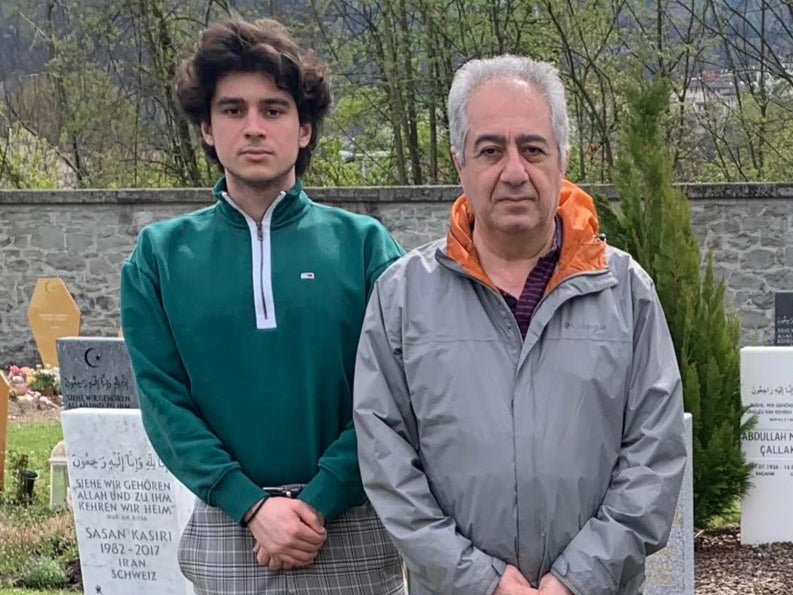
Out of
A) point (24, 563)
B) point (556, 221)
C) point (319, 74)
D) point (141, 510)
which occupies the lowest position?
point (24, 563)

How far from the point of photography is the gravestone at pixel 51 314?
48.0 ft

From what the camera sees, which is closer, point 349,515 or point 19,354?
point 349,515

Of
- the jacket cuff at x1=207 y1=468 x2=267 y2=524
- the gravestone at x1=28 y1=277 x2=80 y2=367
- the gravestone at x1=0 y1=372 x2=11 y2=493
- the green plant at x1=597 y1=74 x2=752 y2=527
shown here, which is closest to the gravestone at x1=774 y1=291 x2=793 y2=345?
the green plant at x1=597 y1=74 x2=752 y2=527

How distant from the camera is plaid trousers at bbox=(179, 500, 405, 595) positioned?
2.92 meters

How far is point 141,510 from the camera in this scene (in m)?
5.44

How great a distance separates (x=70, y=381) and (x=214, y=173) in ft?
39.1

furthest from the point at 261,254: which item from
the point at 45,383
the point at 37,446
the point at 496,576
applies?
the point at 45,383

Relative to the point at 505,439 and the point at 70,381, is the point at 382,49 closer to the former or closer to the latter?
the point at 70,381

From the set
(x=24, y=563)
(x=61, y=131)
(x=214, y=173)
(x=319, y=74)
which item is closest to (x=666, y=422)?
(x=319, y=74)

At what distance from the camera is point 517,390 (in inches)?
103

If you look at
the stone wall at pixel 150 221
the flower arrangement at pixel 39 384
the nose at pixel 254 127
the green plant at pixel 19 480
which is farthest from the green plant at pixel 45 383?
the nose at pixel 254 127

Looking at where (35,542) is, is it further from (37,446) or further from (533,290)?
(533,290)

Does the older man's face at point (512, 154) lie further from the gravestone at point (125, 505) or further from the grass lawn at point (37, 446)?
the grass lawn at point (37, 446)

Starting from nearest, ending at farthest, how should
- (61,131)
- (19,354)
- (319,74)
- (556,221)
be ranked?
(556,221) < (319,74) < (19,354) < (61,131)
